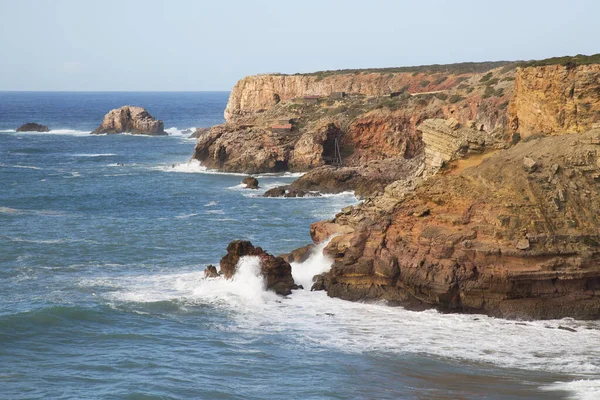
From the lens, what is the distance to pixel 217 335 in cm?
2630

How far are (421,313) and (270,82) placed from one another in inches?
3389

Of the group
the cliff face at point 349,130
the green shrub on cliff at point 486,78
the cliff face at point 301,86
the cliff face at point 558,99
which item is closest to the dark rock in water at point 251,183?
the cliff face at point 349,130

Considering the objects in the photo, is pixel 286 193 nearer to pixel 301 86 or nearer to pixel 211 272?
pixel 211 272

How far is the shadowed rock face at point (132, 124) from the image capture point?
119m

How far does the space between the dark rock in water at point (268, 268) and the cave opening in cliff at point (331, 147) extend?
38.8 meters

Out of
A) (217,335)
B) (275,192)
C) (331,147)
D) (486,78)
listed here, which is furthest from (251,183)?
(217,335)

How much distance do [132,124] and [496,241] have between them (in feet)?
325

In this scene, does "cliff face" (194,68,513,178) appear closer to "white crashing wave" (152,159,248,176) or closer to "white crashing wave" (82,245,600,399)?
"white crashing wave" (152,159,248,176)

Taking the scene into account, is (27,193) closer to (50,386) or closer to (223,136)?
(223,136)

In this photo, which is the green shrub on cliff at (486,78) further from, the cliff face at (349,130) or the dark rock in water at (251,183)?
the dark rock in water at (251,183)

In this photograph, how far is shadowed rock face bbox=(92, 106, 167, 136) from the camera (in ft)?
390

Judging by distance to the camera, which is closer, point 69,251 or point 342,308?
point 342,308

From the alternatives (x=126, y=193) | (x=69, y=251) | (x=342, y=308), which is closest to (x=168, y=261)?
(x=69, y=251)

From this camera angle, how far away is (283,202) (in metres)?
54.6
